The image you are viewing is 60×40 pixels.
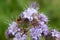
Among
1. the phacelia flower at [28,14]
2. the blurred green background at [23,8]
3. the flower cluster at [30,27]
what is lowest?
the flower cluster at [30,27]

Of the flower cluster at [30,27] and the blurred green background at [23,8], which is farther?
the blurred green background at [23,8]

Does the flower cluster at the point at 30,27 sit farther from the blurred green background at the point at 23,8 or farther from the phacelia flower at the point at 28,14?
the blurred green background at the point at 23,8

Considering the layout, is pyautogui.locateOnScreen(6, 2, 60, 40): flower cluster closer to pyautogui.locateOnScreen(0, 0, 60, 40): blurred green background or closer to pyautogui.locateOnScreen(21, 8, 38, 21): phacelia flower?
pyautogui.locateOnScreen(21, 8, 38, 21): phacelia flower

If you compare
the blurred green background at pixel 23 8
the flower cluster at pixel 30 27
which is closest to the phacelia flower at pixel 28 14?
the flower cluster at pixel 30 27

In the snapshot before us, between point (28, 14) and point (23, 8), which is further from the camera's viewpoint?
point (23, 8)

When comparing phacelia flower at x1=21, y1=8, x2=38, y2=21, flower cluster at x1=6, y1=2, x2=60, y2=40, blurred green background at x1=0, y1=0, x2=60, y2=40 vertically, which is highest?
blurred green background at x1=0, y1=0, x2=60, y2=40

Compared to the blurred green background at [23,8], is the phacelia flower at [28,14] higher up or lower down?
lower down

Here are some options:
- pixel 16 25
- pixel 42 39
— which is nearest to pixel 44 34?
pixel 42 39

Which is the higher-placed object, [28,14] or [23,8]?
[23,8]

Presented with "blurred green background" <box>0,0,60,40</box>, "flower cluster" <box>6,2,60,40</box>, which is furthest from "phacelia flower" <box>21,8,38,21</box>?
"blurred green background" <box>0,0,60,40</box>

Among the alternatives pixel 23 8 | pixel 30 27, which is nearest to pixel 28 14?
pixel 30 27

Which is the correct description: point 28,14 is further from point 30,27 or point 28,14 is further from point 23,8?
point 23,8

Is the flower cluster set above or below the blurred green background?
below
